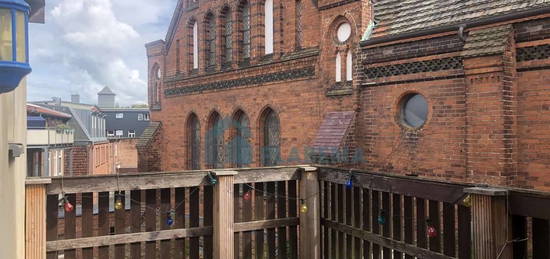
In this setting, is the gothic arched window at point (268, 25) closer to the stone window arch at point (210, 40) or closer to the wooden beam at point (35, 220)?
the stone window arch at point (210, 40)

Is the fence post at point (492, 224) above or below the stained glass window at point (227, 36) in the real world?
below

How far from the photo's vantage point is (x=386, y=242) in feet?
18.0

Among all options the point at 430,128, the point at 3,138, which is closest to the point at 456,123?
the point at 430,128

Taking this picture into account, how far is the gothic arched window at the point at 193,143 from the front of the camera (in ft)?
55.2

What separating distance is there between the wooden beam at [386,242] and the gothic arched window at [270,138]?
645 cm

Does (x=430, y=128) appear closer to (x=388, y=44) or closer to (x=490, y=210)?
(x=388, y=44)

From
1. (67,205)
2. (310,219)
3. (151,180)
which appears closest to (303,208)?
(310,219)

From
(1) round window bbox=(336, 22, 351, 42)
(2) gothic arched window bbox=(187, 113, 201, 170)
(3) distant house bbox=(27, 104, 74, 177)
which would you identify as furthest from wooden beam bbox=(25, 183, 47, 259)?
(2) gothic arched window bbox=(187, 113, 201, 170)

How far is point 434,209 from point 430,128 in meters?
4.32

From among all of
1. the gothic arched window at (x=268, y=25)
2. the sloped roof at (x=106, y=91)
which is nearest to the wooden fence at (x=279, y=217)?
the gothic arched window at (x=268, y=25)

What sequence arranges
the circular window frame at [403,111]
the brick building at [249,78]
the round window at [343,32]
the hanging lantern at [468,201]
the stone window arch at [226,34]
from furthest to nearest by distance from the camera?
1. the stone window arch at [226,34]
2. the brick building at [249,78]
3. the round window at [343,32]
4. the circular window frame at [403,111]
5. the hanging lantern at [468,201]

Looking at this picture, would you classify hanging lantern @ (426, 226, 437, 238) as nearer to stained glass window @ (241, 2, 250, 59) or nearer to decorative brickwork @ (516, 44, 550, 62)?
decorative brickwork @ (516, 44, 550, 62)

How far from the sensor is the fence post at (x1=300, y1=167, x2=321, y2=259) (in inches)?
273

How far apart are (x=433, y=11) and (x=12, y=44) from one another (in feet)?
28.0
